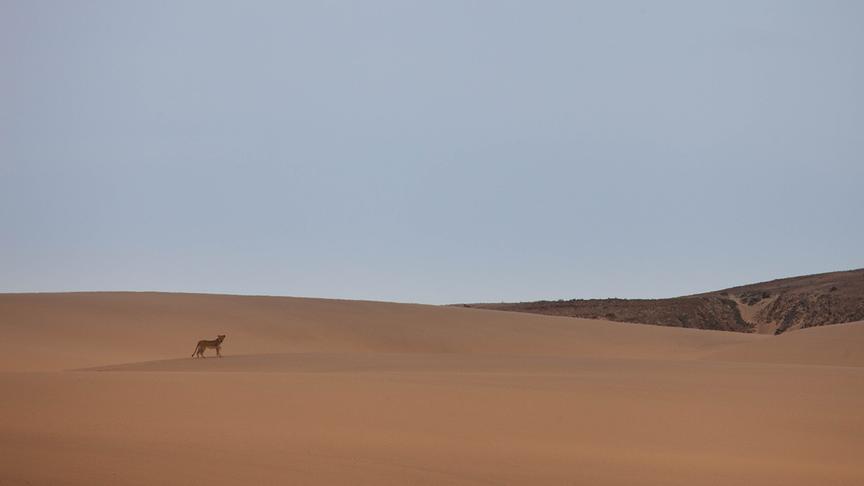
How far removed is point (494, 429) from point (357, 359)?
322 inches

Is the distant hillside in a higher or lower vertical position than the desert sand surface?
higher

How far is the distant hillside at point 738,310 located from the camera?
55.8 meters

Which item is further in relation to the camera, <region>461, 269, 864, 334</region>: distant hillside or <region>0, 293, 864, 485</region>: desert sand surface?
<region>461, 269, 864, 334</region>: distant hillside

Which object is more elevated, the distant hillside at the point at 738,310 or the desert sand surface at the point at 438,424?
the distant hillside at the point at 738,310

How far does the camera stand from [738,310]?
2414 inches

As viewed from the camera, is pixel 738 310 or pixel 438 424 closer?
pixel 438 424

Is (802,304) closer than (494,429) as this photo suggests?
No

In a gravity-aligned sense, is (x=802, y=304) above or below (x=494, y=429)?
above

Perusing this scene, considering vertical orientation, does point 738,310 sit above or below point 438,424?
above

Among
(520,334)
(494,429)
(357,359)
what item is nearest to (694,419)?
(494,429)

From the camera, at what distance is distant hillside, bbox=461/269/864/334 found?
55.8 metres

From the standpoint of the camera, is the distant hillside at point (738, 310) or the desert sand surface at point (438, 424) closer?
the desert sand surface at point (438, 424)

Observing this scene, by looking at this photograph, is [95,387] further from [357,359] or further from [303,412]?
[357,359]

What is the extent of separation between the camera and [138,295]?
118 ft
